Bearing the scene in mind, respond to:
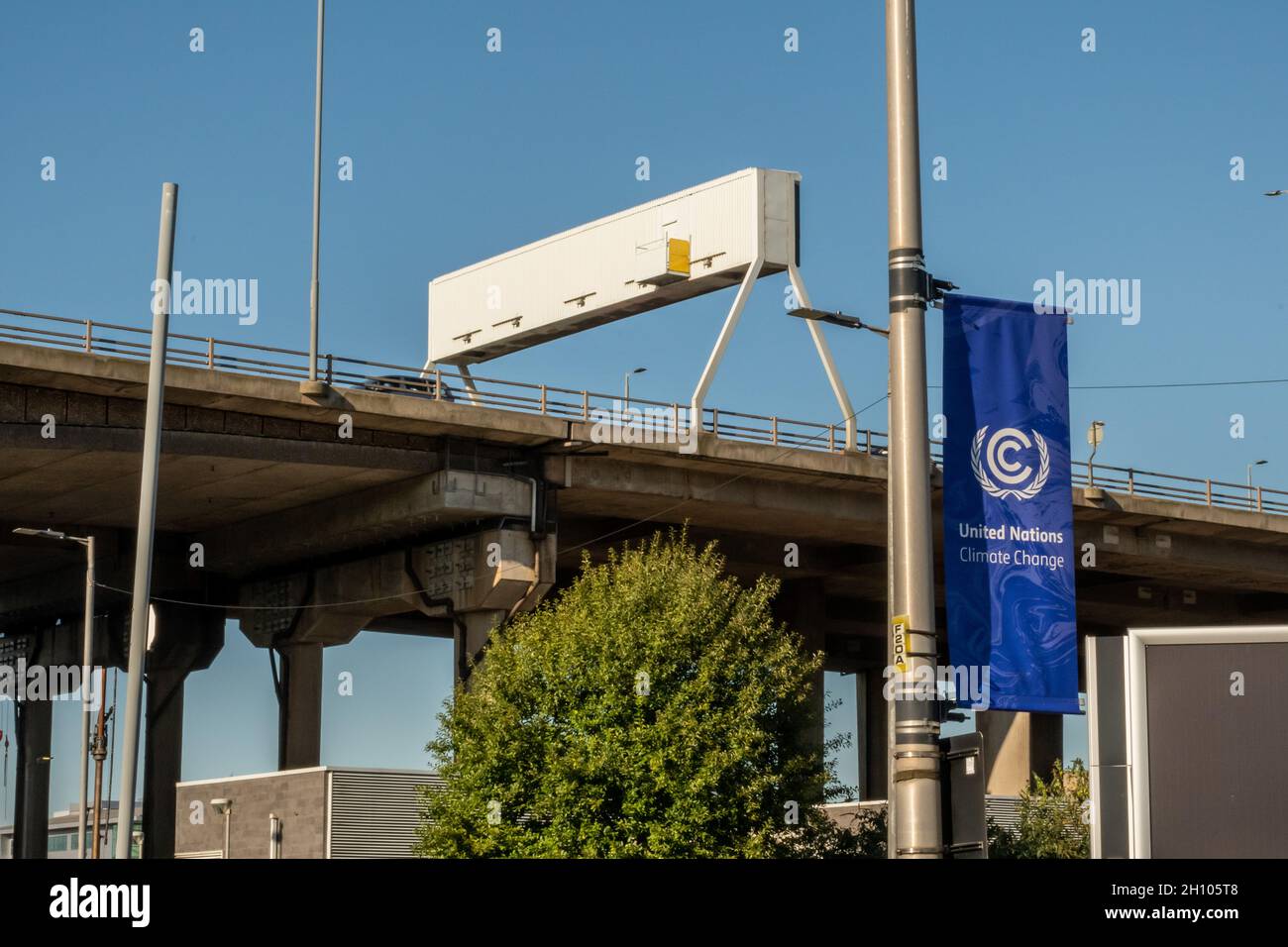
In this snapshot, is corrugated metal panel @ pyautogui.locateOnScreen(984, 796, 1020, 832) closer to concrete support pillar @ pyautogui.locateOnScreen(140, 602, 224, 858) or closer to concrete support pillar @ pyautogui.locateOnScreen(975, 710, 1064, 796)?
concrete support pillar @ pyautogui.locateOnScreen(975, 710, 1064, 796)

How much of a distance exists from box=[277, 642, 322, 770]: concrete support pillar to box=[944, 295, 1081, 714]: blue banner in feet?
131

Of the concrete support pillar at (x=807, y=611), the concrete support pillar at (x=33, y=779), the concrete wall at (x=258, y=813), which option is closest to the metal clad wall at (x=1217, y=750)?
the concrete wall at (x=258, y=813)

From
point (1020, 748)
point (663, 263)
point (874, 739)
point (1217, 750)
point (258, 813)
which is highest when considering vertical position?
point (663, 263)

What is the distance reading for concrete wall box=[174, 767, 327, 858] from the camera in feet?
146

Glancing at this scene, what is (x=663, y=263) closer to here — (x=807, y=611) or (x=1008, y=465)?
(x=807, y=611)

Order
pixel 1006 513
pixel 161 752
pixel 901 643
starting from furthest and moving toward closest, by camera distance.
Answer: pixel 161 752 < pixel 1006 513 < pixel 901 643

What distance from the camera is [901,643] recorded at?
38.2 ft

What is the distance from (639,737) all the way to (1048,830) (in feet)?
44.5

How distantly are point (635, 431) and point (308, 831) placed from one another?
13011 mm

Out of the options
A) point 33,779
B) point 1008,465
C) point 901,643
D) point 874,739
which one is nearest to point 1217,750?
point 901,643

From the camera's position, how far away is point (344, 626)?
53.8 metres

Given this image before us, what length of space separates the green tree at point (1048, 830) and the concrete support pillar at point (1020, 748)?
2528 cm
